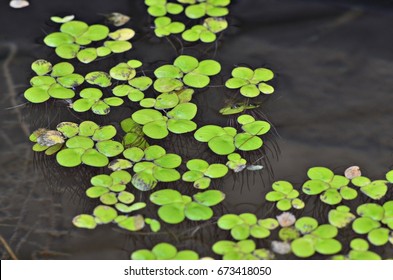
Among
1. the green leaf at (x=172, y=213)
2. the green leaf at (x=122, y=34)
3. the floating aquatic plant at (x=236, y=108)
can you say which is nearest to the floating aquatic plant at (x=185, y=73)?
the floating aquatic plant at (x=236, y=108)

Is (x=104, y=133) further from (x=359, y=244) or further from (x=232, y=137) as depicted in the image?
(x=359, y=244)

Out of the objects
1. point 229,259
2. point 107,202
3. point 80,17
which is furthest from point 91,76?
point 229,259

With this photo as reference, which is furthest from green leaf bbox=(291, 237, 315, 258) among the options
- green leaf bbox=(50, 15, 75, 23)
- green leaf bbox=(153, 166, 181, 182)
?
green leaf bbox=(50, 15, 75, 23)

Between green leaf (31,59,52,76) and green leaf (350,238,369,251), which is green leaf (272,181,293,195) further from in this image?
green leaf (31,59,52,76)

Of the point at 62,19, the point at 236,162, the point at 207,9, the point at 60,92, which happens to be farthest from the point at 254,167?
the point at 62,19

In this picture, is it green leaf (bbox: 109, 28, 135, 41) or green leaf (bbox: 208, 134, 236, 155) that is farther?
green leaf (bbox: 109, 28, 135, 41)

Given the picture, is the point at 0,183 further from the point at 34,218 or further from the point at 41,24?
the point at 41,24

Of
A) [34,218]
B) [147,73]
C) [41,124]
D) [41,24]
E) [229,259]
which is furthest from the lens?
[41,24]
